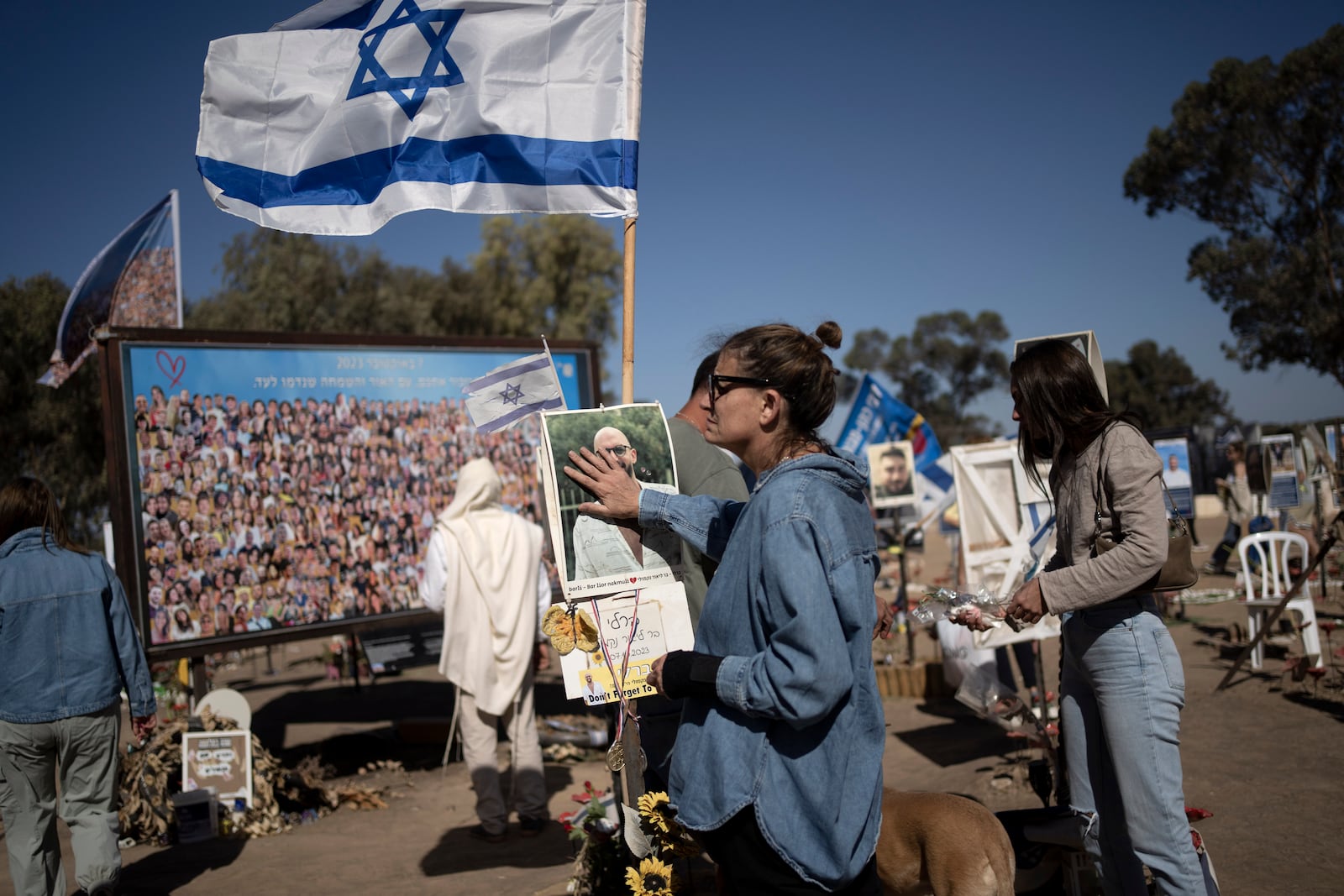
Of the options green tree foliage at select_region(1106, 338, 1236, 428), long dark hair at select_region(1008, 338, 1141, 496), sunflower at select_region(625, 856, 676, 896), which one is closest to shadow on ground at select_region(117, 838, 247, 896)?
sunflower at select_region(625, 856, 676, 896)

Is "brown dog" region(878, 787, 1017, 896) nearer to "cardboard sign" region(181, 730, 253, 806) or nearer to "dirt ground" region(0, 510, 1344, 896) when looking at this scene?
"dirt ground" region(0, 510, 1344, 896)

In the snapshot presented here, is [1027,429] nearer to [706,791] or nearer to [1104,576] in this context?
[1104,576]

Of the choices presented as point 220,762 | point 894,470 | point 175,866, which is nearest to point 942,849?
point 175,866

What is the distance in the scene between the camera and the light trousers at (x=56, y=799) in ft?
13.7

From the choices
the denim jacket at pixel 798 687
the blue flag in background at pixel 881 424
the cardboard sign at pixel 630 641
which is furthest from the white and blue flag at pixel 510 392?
the blue flag in background at pixel 881 424

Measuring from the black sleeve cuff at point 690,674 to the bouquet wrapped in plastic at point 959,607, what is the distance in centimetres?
118

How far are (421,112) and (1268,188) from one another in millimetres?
28584

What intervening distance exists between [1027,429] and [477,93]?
8.13ft

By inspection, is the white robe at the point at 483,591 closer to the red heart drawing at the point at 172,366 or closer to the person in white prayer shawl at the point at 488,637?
the person in white prayer shawl at the point at 488,637

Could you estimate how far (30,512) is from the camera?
4355 mm

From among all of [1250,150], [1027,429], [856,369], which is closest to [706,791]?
[1027,429]

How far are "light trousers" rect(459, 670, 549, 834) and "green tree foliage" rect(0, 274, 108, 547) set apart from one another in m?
17.4

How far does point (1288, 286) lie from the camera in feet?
83.0

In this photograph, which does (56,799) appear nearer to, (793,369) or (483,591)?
(483,591)
